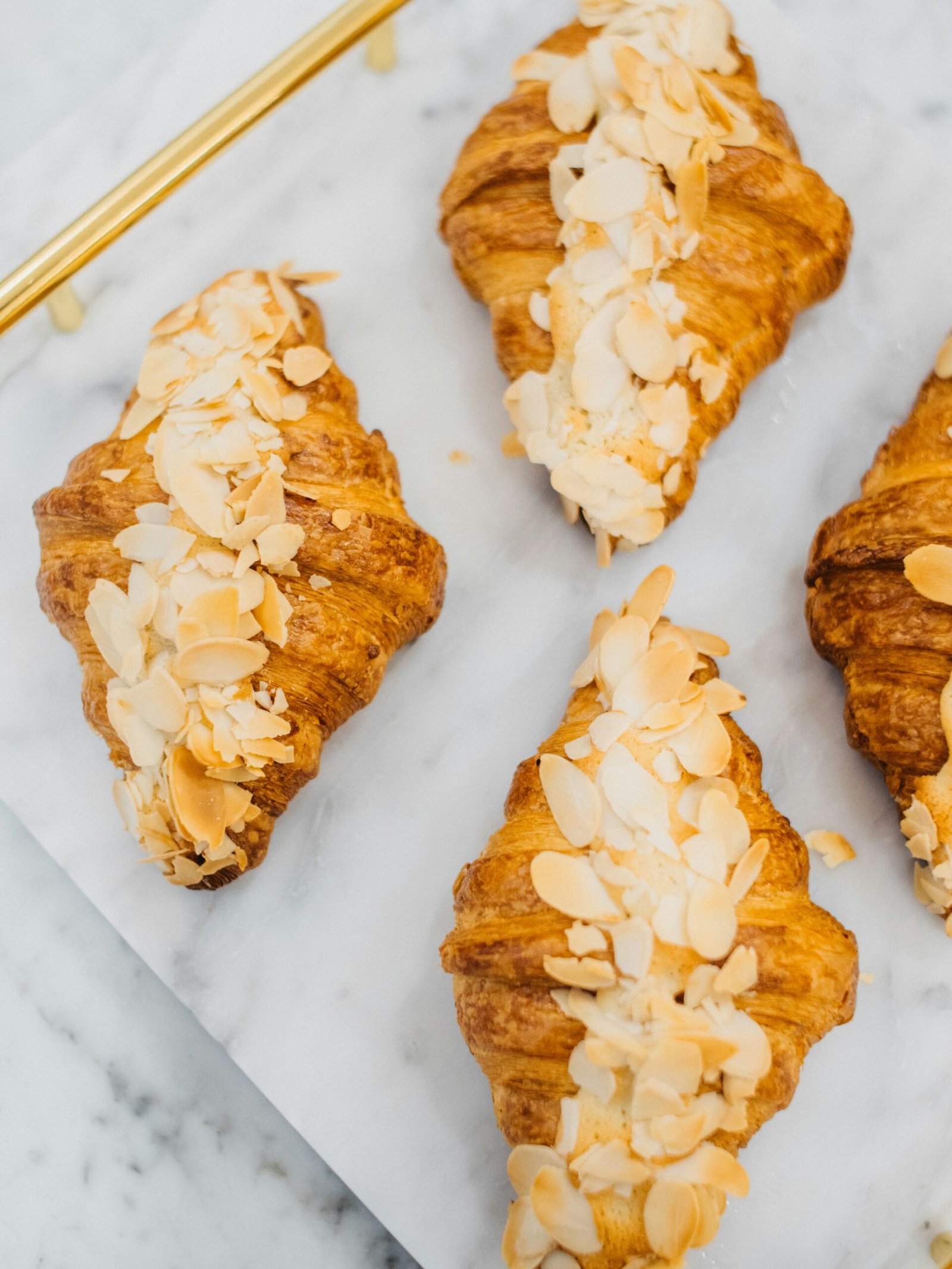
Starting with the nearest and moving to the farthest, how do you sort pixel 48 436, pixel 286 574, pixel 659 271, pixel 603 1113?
1. pixel 603 1113
2. pixel 286 574
3. pixel 659 271
4. pixel 48 436

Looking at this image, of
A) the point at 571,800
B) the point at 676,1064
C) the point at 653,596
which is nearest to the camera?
the point at 676,1064

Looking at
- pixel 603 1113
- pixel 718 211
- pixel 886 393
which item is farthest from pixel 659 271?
pixel 603 1113

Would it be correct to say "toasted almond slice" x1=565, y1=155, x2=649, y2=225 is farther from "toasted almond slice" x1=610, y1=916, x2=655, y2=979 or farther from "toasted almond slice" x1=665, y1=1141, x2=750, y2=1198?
"toasted almond slice" x1=665, y1=1141, x2=750, y2=1198

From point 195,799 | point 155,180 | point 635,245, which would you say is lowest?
point 195,799

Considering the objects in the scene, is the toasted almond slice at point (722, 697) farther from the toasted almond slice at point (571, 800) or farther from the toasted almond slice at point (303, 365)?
the toasted almond slice at point (303, 365)

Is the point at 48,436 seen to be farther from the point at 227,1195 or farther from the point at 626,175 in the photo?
the point at 227,1195

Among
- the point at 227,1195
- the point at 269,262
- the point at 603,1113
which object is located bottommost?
the point at 227,1195

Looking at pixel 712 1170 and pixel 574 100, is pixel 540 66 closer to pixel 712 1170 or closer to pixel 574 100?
pixel 574 100

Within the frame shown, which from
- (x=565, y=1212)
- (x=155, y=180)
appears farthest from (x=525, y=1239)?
(x=155, y=180)
